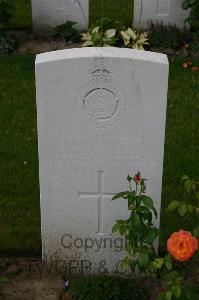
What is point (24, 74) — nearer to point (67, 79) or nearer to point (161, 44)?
point (161, 44)

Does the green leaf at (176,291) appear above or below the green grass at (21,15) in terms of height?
below

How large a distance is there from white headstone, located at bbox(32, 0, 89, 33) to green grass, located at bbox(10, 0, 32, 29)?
354mm

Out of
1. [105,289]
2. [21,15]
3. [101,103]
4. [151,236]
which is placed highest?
[21,15]

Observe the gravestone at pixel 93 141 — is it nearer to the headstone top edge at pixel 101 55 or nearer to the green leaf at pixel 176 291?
the headstone top edge at pixel 101 55

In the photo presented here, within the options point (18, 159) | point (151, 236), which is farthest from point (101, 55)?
point (18, 159)

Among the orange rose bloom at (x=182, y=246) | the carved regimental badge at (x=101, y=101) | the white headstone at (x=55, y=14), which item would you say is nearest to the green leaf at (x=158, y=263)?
the orange rose bloom at (x=182, y=246)

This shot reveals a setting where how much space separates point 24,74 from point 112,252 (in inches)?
134

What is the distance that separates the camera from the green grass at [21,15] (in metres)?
8.29

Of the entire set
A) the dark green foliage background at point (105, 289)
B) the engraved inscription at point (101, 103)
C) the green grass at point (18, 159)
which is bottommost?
the dark green foliage background at point (105, 289)

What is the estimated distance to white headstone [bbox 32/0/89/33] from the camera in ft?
25.8

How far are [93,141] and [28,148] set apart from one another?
1981 mm

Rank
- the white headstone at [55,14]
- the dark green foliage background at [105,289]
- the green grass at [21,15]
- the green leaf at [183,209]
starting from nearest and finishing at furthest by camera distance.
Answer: the green leaf at [183,209] → the dark green foliage background at [105,289] → the white headstone at [55,14] → the green grass at [21,15]

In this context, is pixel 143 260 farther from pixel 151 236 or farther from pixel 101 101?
pixel 101 101

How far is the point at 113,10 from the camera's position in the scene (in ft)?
29.1
